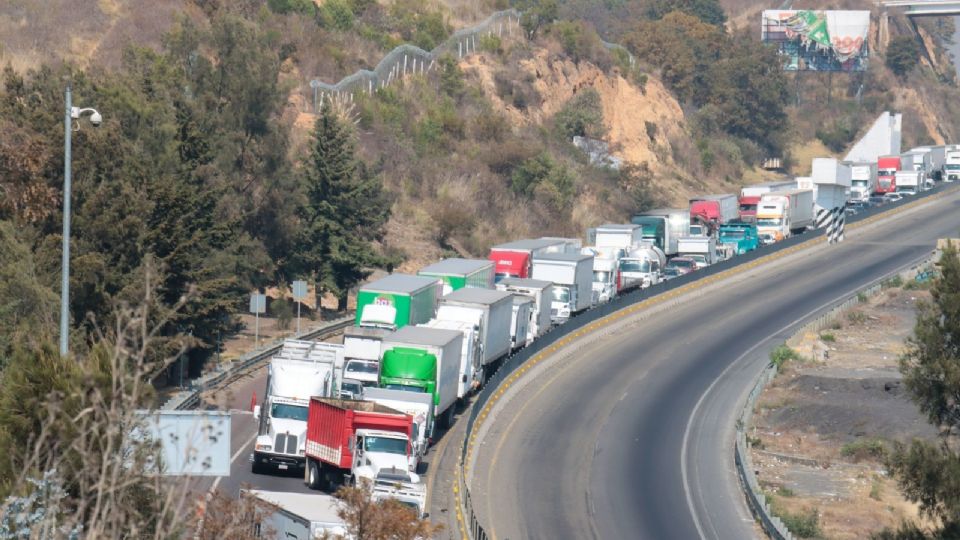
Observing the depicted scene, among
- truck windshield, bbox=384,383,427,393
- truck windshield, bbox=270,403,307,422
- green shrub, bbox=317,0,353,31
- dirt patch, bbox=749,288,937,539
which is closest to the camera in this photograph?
truck windshield, bbox=270,403,307,422

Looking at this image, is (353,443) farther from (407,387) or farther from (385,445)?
(407,387)

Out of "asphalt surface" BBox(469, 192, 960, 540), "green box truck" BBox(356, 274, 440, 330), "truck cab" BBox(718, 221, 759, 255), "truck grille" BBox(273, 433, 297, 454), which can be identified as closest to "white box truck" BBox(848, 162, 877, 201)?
"truck cab" BBox(718, 221, 759, 255)

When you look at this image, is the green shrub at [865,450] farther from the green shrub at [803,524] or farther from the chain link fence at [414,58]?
the chain link fence at [414,58]

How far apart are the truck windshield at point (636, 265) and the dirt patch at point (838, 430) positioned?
29.7 ft

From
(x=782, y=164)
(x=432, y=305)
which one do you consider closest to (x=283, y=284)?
(x=432, y=305)

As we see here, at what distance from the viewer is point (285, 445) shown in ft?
123

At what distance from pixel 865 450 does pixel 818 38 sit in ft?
426

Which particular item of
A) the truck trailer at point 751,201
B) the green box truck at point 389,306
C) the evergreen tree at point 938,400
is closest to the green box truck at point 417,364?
the green box truck at point 389,306

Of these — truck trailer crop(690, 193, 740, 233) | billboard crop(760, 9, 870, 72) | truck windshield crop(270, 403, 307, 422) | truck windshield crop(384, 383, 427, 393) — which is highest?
billboard crop(760, 9, 870, 72)

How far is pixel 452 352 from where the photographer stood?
42719 millimetres

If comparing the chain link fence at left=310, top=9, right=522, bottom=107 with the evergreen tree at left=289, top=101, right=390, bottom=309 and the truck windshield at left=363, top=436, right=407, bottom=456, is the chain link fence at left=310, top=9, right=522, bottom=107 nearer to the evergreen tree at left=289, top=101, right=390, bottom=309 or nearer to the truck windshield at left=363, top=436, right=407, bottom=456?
the evergreen tree at left=289, top=101, right=390, bottom=309

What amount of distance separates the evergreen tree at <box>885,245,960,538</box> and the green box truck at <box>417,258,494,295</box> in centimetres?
2408

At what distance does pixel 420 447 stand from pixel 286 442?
→ 11.7 feet

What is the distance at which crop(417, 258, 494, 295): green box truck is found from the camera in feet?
178
